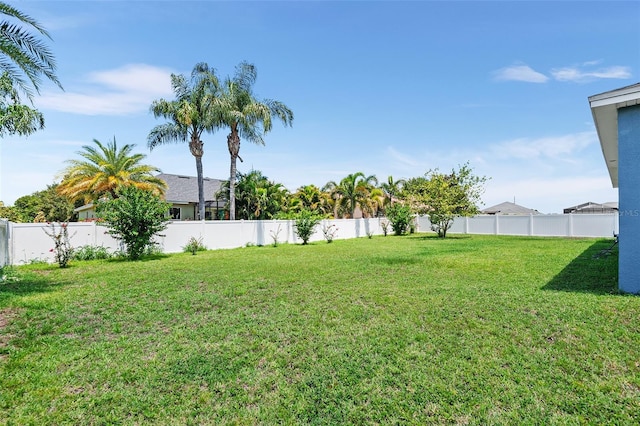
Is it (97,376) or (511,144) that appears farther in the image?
(511,144)

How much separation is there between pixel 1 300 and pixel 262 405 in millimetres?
6124

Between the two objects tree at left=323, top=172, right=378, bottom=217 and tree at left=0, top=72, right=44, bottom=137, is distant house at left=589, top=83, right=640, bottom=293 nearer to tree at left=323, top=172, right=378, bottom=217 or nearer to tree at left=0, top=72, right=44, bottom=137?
tree at left=0, top=72, right=44, bottom=137

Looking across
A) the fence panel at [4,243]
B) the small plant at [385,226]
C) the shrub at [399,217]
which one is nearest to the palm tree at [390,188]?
the small plant at [385,226]

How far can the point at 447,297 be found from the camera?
5781 millimetres

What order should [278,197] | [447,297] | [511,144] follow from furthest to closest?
[278,197] < [511,144] < [447,297]

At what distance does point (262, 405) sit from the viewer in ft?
9.53

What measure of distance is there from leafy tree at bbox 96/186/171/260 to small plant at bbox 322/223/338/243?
973 centimetres

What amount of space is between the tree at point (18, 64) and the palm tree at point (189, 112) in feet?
36.1

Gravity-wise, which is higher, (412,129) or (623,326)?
(412,129)

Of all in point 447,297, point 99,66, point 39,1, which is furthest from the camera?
point 99,66

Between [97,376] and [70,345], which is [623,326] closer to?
[97,376]

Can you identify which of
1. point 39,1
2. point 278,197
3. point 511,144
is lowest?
point 278,197

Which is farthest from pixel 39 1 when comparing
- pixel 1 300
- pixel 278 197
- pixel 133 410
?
pixel 278 197

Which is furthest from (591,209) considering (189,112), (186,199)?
(186,199)
